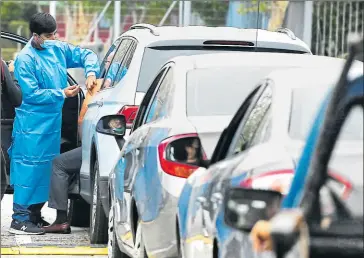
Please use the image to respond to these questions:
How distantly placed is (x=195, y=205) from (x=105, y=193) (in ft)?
13.8

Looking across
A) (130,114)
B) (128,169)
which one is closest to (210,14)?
(130,114)

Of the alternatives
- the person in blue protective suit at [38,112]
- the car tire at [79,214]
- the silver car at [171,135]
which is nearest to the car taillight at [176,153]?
the silver car at [171,135]

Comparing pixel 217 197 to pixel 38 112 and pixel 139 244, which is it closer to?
pixel 139 244

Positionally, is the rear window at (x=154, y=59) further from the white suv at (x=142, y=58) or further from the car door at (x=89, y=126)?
the car door at (x=89, y=126)

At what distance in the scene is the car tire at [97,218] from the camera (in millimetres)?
10891

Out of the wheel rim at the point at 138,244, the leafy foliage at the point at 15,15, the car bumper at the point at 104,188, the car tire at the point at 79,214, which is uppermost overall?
the wheel rim at the point at 138,244

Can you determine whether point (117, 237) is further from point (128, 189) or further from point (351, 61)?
point (351, 61)

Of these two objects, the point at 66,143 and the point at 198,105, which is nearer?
the point at 198,105

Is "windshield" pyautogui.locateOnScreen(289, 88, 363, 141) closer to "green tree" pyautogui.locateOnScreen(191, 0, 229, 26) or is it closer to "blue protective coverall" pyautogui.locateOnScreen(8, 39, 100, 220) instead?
"blue protective coverall" pyautogui.locateOnScreen(8, 39, 100, 220)

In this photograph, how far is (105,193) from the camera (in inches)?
416

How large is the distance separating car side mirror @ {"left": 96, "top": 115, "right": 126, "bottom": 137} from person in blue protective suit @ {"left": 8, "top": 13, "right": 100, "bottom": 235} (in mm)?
2458

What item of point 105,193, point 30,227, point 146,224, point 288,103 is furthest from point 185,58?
point 30,227

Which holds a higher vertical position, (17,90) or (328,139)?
(328,139)

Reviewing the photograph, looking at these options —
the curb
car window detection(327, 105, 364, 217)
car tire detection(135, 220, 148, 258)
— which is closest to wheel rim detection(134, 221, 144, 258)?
car tire detection(135, 220, 148, 258)
